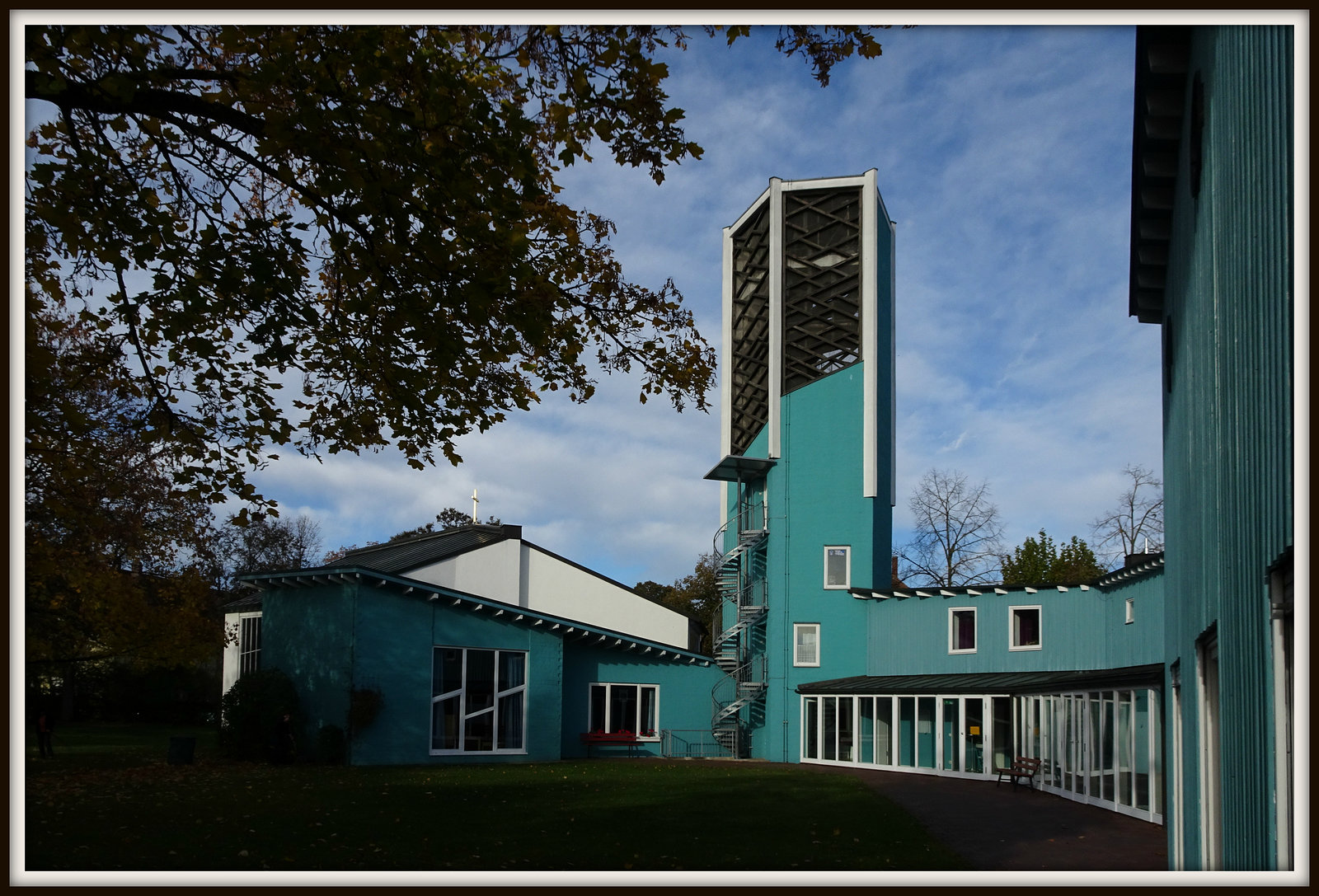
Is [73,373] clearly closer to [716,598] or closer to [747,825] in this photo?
[747,825]

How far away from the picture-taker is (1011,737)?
1116 inches

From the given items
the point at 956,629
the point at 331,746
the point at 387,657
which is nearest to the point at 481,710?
the point at 387,657

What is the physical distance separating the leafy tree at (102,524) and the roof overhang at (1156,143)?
9692mm

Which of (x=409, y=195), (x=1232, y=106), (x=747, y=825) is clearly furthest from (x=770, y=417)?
(x=1232, y=106)

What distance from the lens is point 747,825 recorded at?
15.6 metres

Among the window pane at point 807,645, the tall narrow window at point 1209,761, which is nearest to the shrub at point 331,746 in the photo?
the window pane at point 807,645

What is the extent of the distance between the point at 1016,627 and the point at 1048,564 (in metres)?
23.7

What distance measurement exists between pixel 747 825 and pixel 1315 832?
11130 mm

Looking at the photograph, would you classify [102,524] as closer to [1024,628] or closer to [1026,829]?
[1026,829]

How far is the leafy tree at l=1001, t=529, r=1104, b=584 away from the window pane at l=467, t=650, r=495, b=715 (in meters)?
30.5

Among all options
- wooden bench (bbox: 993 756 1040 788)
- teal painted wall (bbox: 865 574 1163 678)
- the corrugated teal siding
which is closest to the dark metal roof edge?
teal painted wall (bbox: 865 574 1163 678)

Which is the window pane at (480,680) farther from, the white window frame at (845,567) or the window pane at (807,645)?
the white window frame at (845,567)

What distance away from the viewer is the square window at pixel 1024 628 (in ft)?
101

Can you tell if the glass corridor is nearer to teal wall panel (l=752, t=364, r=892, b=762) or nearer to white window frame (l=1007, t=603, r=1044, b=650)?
teal wall panel (l=752, t=364, r=892, b=762)
